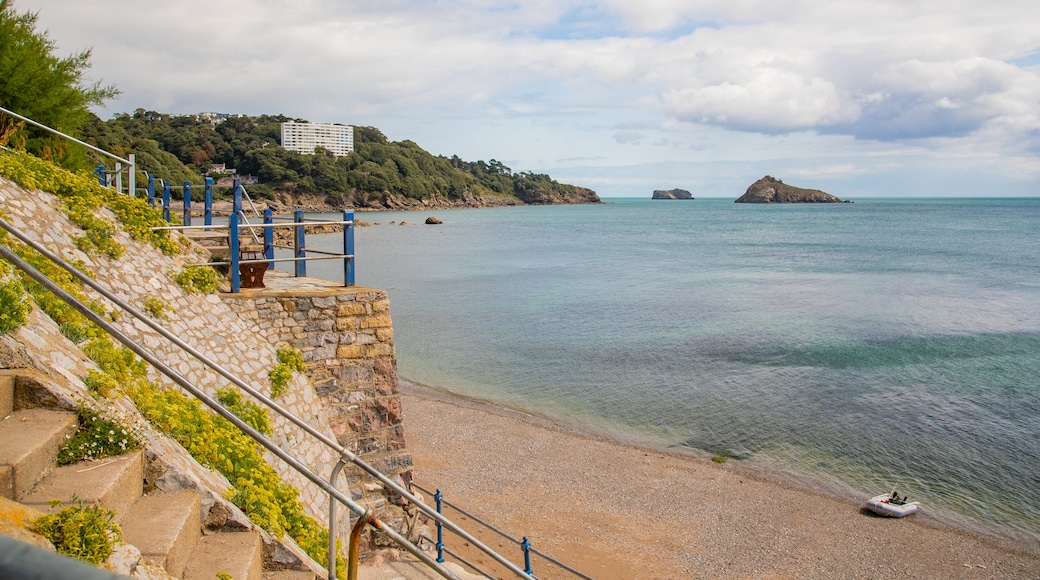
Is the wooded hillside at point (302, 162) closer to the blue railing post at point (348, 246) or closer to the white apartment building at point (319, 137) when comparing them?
the white apartment building at point (319, 137)

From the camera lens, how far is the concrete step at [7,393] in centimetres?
440

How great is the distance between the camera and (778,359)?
2870 centimetres

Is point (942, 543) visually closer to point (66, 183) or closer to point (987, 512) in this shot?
point (987, 512)

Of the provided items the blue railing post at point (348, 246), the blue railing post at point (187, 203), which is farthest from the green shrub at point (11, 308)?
the blue railing post at point (187, 203)

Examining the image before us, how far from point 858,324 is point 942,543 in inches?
873

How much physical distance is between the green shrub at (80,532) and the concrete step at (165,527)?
0.27m

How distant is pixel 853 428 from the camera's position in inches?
836

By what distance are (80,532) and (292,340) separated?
18.7 feet

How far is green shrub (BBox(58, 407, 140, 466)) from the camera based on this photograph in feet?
14.4

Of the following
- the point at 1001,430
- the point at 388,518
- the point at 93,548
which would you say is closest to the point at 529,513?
the point at 388,518

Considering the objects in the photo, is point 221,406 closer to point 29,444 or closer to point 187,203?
point 29,444

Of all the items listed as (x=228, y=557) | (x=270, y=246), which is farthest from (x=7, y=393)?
(x=270, y=246)

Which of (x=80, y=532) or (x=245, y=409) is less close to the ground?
(x=80, y=532)

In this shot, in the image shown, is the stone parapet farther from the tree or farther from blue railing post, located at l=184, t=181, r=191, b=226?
the tree
